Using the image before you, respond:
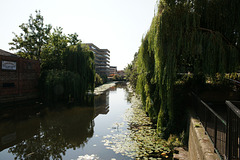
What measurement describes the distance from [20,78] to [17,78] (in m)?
0.42

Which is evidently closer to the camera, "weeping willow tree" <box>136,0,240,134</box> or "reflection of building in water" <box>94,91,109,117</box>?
"weeping willow tree" <box>136,0,240,134</box>

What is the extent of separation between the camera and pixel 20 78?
70.1 feet

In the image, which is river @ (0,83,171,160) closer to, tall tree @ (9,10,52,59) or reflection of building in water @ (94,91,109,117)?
reflection of building in water @ (94,91,109,117)

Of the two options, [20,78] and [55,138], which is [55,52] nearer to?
[20,78]

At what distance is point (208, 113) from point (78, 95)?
17354 mm

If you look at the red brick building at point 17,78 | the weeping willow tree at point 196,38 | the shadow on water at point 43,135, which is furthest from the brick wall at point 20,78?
the weeping willow tree at point 196,38

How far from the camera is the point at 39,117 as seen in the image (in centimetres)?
1234

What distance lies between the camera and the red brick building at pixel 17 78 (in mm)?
19362

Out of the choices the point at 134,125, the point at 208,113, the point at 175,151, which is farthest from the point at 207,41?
the point at 134,125

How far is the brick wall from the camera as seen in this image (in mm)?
19408

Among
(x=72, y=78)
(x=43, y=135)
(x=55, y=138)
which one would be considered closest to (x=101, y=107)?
(x=72, y=78)

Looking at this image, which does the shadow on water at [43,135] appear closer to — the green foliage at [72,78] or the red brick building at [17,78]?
the green foliage at [72,78]

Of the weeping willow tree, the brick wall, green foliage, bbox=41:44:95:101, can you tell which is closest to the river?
the weeping willow tree

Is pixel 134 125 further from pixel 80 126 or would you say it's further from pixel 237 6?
pixel 237 6
